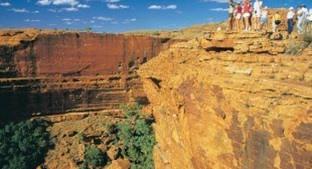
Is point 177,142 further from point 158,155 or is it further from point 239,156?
point 239,156

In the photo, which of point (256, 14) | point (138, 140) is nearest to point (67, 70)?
point (138, 140)

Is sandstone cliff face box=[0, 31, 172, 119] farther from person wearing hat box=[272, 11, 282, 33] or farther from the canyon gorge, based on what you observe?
person wearing hat box=[272, 11, 282, 33]

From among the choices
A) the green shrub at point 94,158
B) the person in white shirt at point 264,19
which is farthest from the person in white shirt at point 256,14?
the green shrub at point 94,158

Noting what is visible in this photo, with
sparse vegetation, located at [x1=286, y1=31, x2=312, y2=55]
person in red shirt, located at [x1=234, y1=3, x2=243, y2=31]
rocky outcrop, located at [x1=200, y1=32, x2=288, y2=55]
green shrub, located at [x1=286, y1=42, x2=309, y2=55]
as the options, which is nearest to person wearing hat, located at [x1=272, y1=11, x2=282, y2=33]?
person in red shirt, located at [x1=234, y1=3, x2=243, y2=31]

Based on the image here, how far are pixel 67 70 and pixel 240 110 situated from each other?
21476 millimetres

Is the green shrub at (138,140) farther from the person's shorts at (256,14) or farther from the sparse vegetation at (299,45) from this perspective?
the sparse vegetation at (299,45)

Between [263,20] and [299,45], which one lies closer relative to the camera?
[299,45]

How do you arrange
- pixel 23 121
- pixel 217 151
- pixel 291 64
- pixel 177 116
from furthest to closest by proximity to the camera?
pixel 23 121, pixel 177 116, pixel 217 151, pixel 291 64

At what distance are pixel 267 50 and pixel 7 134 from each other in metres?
20.6

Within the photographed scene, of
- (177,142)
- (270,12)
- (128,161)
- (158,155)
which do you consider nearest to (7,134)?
(128,161)

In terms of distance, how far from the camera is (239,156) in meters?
13.7

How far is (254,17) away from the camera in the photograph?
18.9m

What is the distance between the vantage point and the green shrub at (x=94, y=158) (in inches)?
1108

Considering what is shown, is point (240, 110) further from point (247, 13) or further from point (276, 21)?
point (276, 21)
